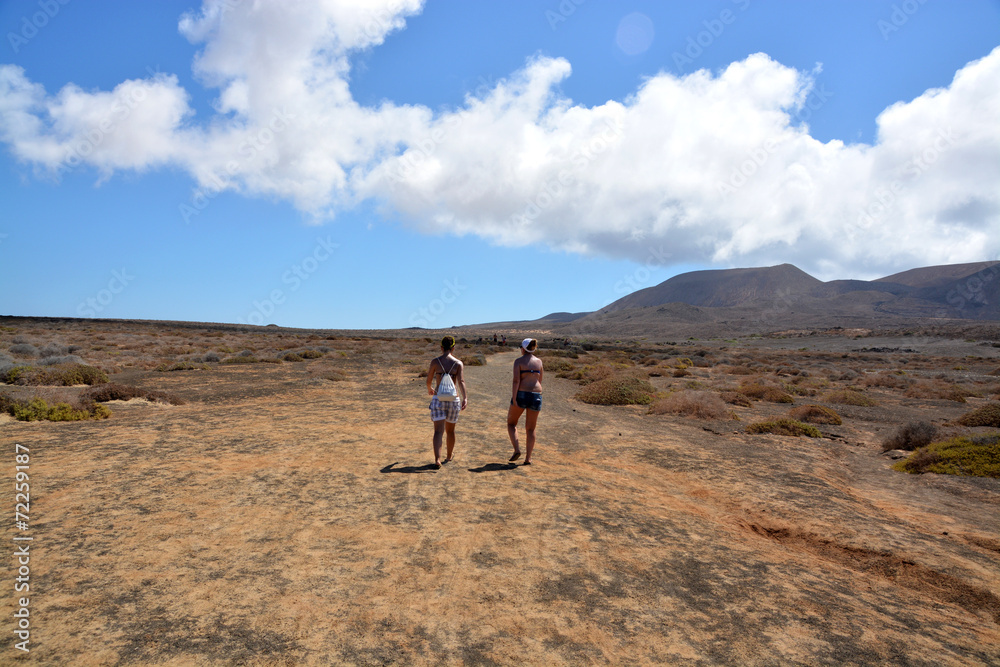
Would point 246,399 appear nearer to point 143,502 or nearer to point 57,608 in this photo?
point 143,502

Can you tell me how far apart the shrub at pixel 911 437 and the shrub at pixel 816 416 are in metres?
2.88

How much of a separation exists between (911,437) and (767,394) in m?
7.57

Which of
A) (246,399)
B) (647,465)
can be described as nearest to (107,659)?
(647,465)

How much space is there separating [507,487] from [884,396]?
810 inches

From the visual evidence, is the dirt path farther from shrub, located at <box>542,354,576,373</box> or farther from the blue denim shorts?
shrub, located at <box>542,354,576,373</box>

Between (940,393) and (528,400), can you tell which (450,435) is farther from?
(940,393)

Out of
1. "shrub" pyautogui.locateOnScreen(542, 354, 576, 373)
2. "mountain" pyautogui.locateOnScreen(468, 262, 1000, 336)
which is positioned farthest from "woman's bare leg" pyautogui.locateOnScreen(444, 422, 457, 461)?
"mountain" pyautogui.locateOnScreen(468, 262, 1000, 336)

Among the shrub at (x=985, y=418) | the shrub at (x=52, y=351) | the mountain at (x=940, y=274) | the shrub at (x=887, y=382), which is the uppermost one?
the mountain at (x=940, y=274)

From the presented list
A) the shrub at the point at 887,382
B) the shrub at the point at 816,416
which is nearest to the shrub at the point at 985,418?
the shrub at the point at 816,416

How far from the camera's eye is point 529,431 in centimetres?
796

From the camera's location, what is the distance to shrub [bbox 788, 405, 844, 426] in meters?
13.7

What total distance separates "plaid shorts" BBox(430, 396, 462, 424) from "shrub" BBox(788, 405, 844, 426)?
438 inches

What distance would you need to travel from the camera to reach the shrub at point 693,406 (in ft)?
45.9

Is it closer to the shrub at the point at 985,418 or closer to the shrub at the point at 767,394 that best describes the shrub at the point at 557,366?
the shrub at the point at 767,394
